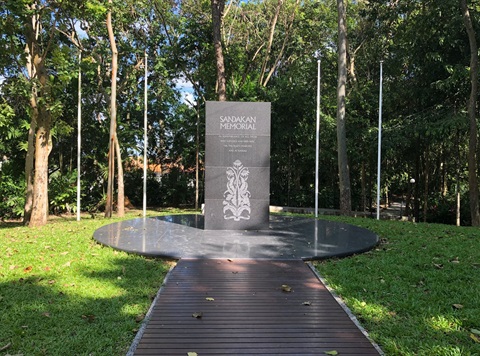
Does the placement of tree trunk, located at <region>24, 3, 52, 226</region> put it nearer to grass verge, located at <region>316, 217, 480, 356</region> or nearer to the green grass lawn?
the green grass lawn

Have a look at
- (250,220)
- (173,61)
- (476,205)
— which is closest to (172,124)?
(173,61)

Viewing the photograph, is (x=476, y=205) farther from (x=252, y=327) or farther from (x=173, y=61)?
(x=173, y=61)

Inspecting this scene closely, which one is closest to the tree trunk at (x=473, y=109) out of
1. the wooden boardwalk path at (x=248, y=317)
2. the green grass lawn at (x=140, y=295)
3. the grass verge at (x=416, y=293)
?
the grass verge at (x=416, y=293)

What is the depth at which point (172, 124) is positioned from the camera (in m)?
20.7

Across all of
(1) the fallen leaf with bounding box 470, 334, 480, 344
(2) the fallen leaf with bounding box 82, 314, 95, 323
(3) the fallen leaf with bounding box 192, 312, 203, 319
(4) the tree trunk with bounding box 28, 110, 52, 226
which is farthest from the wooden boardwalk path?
(4) the tree trunk with bounding box 28, 110, 52, 226

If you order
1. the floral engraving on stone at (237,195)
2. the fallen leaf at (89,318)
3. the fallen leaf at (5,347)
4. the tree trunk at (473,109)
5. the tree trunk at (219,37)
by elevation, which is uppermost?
the tree trunk at (219,37)

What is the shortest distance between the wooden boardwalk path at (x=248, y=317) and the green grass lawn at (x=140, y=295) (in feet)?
0.68

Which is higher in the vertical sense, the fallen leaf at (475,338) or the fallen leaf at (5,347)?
the fallen leaf at (475,338)

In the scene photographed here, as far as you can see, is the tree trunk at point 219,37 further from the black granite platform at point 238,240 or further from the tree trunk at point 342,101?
the black granite platform at point 238,240

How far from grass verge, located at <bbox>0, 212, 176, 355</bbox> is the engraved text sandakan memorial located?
283 cm

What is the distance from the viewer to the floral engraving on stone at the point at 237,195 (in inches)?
334

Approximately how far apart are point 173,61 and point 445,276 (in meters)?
15.3

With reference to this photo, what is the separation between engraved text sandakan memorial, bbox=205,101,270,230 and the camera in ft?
27.7

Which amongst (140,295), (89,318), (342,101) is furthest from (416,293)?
(342,101)
